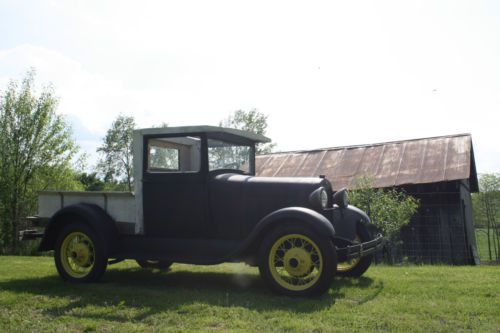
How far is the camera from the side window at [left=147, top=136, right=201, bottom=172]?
19.5 ft

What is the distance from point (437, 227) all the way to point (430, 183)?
55.8 inches

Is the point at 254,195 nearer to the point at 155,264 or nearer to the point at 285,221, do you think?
the point at 285,221

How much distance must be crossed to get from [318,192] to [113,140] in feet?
141

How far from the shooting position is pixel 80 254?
6004mm

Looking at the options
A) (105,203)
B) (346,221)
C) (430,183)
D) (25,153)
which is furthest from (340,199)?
(25,153)

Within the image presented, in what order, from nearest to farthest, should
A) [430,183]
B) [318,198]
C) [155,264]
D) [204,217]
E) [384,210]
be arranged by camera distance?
1. [318,198]
2. [204,217]
3. [155,264]
4. [384,210]
5. [430,183]

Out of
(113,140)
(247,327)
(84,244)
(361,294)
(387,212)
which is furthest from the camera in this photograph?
(113,140)

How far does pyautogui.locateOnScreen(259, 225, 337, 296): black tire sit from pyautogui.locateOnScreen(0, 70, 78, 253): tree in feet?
54.2

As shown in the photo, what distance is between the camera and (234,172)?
6.08 metres

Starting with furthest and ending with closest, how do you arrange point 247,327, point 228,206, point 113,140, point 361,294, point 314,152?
point 113,140 → point 314,152 → point 228,206 → point 361,294 → point 247,327

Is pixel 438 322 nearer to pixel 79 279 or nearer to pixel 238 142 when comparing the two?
pixel 238 142

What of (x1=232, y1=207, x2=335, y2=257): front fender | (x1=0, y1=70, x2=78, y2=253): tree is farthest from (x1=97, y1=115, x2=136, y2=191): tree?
(x1=232, y1=207, x2=335, y2=257): front fender

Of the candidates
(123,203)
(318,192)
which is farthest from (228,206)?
(123,203)

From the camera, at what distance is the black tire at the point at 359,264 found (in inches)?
241
